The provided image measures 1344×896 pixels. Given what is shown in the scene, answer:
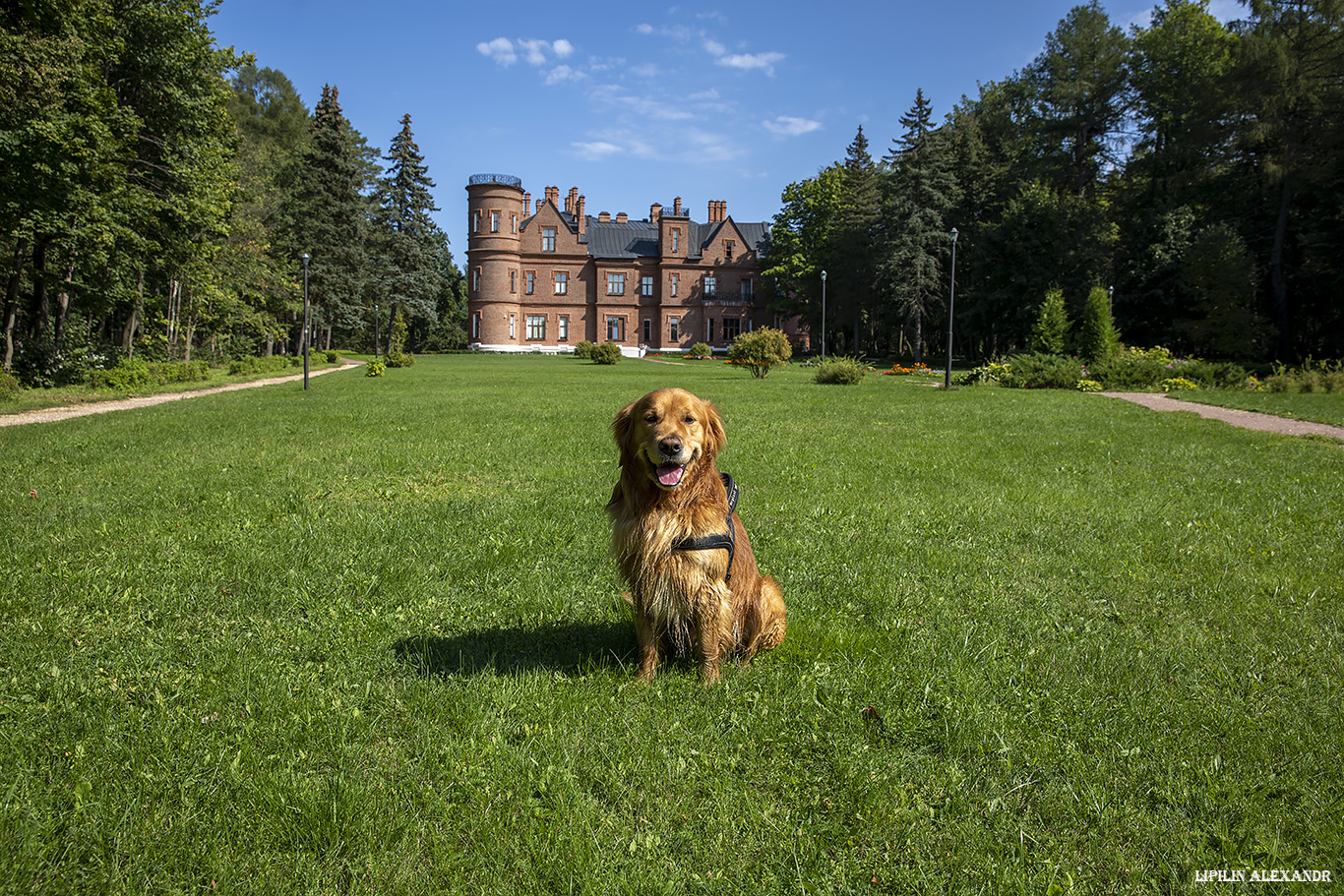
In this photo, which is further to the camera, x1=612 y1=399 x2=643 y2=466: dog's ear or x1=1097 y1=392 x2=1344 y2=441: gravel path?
x1=1097 y1=392 x2=1344 y2=441: gravel path

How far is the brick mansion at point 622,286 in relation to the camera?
6669 cm

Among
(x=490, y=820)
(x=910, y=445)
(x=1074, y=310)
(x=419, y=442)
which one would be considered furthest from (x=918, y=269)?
(x=490, y=820)

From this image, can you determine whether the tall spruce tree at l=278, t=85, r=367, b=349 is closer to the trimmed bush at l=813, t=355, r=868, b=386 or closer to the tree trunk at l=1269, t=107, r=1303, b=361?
the trimmed bush at l=813, t=355, r=868, b=386

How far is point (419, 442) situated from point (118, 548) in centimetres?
561

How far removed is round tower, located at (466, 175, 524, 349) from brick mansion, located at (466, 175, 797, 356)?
0.13 m

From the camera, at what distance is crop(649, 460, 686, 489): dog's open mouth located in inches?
118

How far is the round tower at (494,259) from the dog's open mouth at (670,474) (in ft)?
215

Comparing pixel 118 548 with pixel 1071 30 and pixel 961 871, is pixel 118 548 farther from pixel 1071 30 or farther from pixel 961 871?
pixel 1071 30

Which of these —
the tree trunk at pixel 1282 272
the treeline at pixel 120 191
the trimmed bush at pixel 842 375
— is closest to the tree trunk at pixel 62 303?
the treeline at pixel 120 191

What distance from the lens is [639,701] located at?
3.14 m

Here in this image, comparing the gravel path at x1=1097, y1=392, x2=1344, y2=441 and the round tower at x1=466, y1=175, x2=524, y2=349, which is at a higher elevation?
the round tower at x1=466, y1=175, x2=524, y2=349

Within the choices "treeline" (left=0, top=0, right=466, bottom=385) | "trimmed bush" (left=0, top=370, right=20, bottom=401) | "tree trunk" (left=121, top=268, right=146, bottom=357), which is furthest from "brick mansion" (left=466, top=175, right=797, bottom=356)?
"trimmed bush" (left=0, top=370, right=20, bottom=401)

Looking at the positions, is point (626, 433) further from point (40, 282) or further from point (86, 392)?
point (40, 282)

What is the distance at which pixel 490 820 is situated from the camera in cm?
239
